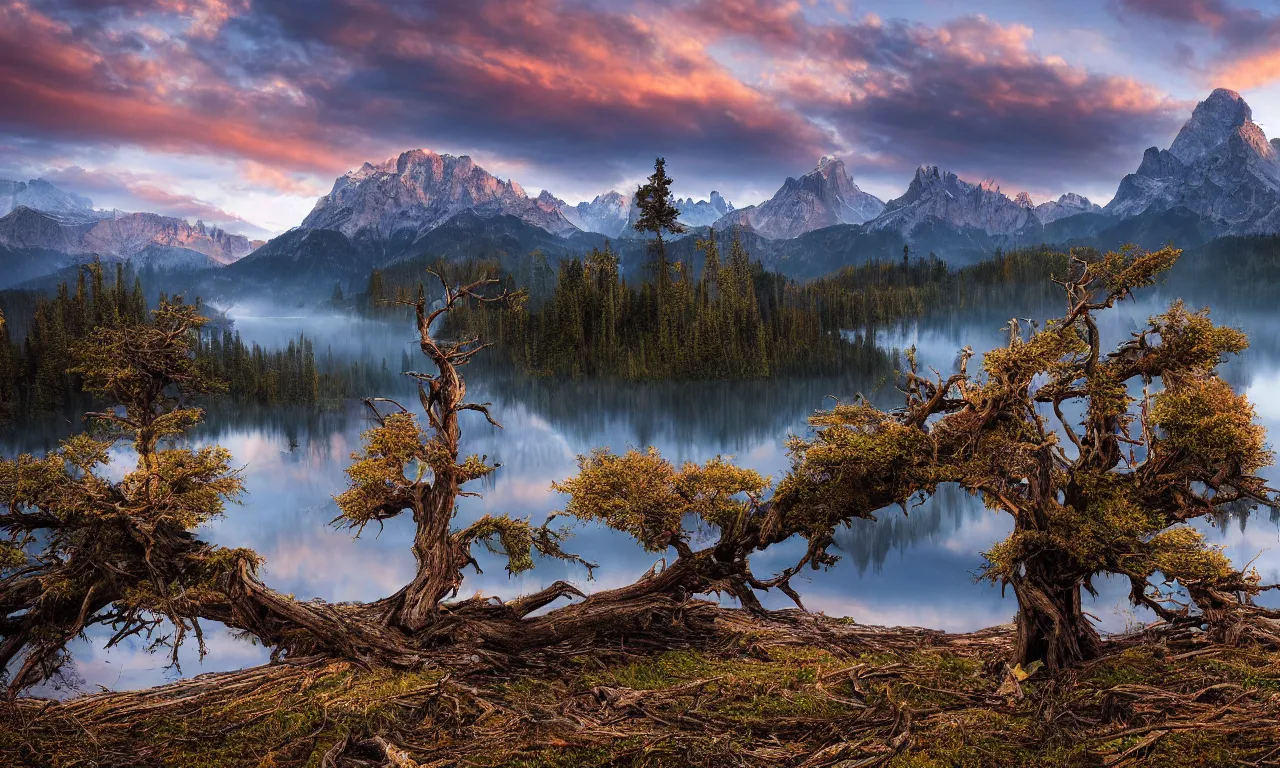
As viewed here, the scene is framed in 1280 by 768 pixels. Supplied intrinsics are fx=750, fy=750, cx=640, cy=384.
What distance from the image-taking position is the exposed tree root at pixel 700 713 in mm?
9367

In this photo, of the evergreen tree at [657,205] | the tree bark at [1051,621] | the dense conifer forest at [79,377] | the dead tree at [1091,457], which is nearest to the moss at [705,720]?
the tree bark at [1051,621]

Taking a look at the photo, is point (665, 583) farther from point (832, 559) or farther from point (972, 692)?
point (972, 692)

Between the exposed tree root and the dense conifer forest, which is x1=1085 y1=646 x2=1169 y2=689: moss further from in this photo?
the dense conifer forest

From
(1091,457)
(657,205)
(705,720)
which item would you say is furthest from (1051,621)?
(657,205)

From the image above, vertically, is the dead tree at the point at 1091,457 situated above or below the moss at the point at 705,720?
above

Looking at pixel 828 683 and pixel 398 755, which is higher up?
pixel 398 755

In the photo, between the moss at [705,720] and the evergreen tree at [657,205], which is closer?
the moss at [705,720]

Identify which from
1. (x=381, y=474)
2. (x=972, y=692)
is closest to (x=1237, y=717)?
(x=972, y=692)

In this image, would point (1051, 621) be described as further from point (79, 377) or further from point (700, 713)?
point (79, 377)

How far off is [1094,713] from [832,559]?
6.12m

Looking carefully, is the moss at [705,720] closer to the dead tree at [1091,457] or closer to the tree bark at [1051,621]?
the tree bark at [1051,621]

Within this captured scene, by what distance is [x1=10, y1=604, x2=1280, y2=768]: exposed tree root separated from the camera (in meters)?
9.37

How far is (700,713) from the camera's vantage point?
11.1 m

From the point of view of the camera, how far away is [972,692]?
12.1m
